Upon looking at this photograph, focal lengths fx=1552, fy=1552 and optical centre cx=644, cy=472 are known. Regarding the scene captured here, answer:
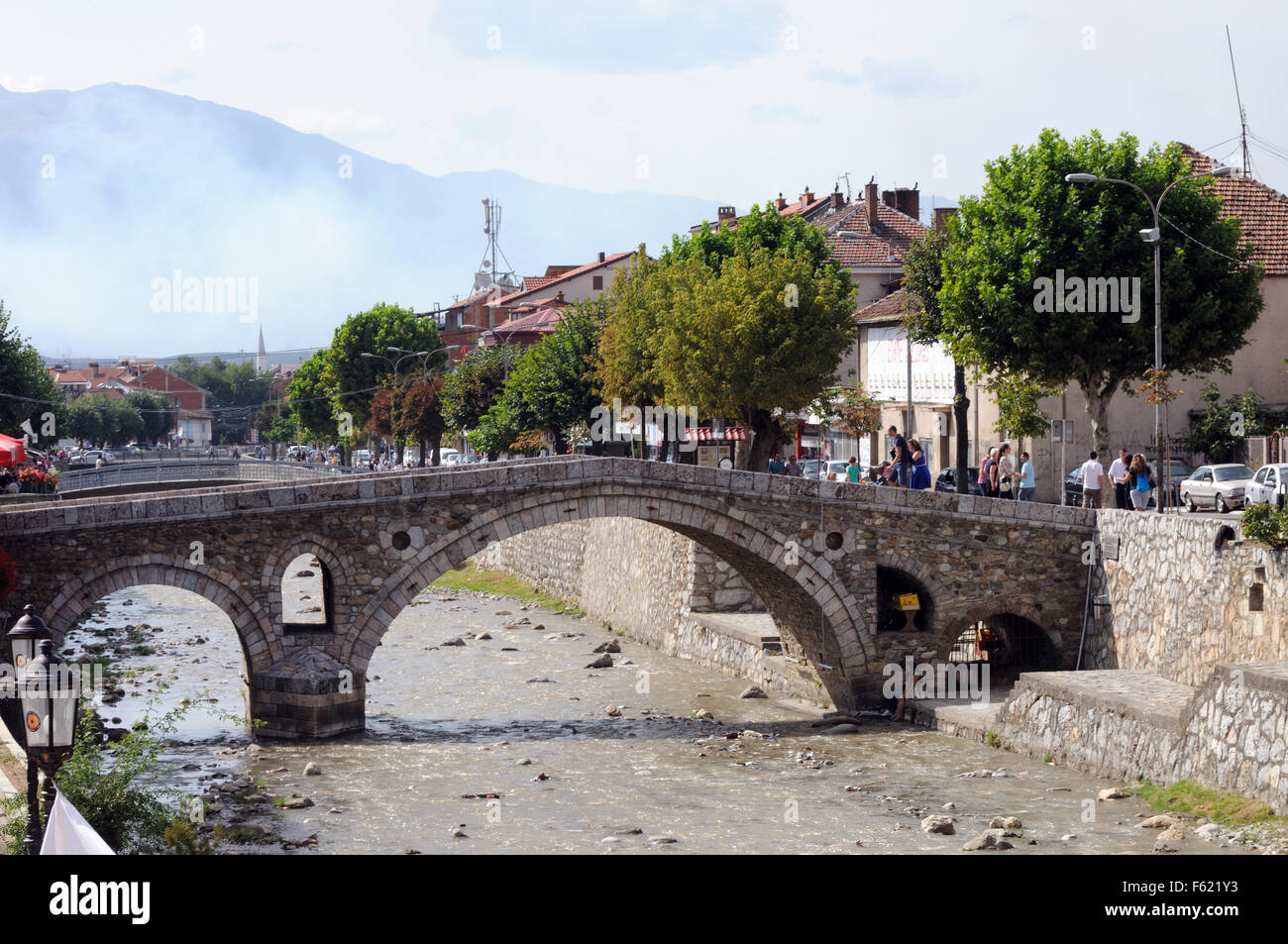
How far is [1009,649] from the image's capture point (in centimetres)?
3062

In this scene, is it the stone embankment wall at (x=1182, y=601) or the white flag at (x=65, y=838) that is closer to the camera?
the white flag at (x=65, y=838)

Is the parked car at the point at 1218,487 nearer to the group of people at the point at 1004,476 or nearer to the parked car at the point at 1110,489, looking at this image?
the parked car at the point at 1110,489

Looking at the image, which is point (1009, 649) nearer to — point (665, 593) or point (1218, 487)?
point (1218, 487)

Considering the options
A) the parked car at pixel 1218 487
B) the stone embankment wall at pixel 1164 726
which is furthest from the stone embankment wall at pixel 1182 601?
the parked car at pixel 1218 487

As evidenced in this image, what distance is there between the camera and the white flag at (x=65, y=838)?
9.52 meters

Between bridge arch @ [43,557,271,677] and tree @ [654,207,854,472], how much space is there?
13854 millimetres

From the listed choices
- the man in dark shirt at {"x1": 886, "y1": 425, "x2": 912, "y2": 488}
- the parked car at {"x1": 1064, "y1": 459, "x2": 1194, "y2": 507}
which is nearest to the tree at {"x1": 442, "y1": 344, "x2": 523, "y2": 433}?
the parked car at {"x1": 1064, "y1": 459, "x2": 1194, "y2": 507}

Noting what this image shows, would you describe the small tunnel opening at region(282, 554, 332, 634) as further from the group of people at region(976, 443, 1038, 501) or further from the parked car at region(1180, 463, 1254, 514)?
the parked car at region(1180, 463, 1254, 514)

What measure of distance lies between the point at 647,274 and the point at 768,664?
1537cm

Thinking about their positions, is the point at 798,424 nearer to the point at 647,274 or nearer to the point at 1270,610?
the point at 647,274

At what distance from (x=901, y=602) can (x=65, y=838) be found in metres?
21.9

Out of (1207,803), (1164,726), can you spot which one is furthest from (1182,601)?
(1207,803)

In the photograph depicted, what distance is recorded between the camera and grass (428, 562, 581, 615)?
4847 centimetres

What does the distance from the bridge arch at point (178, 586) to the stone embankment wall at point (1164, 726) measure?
13.0 m
